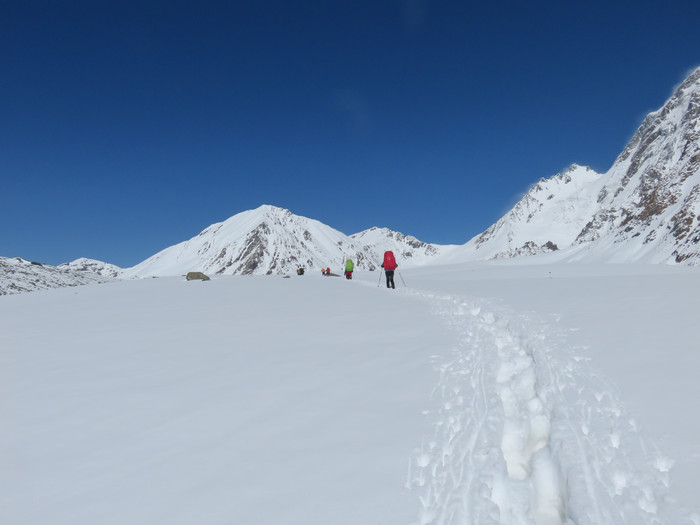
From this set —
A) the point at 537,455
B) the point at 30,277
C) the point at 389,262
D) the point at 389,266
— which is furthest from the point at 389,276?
the point at 30,277

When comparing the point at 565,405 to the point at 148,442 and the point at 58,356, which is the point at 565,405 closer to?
the point at 148,442

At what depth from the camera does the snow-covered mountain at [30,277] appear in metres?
65.4

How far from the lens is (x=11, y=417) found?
5879 millimetres

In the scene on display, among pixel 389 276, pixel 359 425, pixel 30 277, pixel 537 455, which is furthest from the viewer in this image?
pixel 30 277

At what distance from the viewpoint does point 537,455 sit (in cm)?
523

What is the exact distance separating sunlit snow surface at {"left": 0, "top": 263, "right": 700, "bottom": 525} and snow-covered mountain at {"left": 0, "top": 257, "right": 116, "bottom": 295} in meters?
67.3

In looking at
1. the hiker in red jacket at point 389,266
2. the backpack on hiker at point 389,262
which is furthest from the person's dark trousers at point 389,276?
the backpack on hiker at point 389,262

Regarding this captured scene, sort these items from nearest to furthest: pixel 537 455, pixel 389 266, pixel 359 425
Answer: pixel 537 455, pixel 359 425, pixel 389 266

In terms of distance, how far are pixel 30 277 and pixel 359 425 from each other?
89535 mm

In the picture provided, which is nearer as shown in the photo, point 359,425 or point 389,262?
point 359,425

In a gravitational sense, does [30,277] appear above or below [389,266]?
above

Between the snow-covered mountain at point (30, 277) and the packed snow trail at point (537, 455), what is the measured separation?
7131 centimetres

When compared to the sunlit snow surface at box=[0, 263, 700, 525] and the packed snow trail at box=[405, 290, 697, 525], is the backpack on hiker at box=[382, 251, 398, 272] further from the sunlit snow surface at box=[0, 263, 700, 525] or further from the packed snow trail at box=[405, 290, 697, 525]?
the packed snow trail at box=[405, 290, 697, 525]

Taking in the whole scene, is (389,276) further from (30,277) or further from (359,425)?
(30,277)
